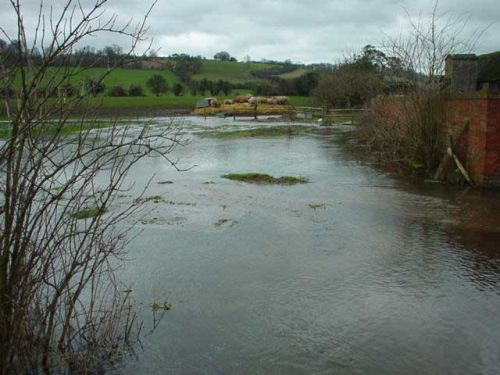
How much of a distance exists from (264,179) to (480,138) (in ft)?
20.3

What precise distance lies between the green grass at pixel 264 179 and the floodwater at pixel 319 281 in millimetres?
1347

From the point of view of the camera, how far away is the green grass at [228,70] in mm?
107350

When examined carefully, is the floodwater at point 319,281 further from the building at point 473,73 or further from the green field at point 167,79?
the building at point 473,73

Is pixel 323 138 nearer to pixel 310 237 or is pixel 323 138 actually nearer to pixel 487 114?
pixel 487 114

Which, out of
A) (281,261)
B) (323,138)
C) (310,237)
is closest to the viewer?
(281,261)

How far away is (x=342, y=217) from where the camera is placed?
451 inches

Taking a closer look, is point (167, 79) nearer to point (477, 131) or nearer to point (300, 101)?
point (300, 101)

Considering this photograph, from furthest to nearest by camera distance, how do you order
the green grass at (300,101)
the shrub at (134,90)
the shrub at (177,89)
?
1. the shrub at (177,89)
2. the shrub at (134,90)
3. the green grass at (300,101)

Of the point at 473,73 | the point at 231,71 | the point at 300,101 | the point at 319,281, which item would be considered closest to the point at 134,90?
the point at 300,101

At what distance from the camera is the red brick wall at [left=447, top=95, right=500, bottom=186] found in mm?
13320

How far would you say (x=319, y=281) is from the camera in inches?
306

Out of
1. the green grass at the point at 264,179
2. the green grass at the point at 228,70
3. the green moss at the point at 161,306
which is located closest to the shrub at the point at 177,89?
the green grass at the point at 228,70

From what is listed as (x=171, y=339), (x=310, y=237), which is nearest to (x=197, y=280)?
(x=171, y=339)

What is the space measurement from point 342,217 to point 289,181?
15.1 ft
